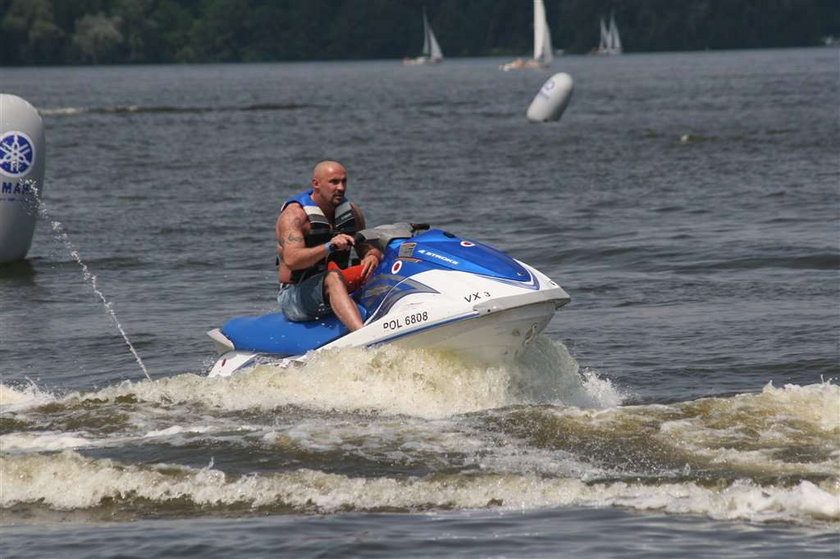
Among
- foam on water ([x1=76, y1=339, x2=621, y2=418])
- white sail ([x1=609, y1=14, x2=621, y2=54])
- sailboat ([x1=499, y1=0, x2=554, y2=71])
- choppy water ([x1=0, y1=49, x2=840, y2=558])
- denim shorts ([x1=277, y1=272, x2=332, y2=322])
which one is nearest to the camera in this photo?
choppy water ([x1=0, y1=49, x2=840, y2=558])

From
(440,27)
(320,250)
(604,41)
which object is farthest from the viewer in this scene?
(440,27)

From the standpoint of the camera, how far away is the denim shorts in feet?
32.9

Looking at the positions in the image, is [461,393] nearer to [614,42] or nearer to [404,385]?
[404,385]

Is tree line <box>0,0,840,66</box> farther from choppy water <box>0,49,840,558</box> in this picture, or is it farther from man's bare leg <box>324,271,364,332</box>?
man's bare leg <box>324,271,364,332</box>

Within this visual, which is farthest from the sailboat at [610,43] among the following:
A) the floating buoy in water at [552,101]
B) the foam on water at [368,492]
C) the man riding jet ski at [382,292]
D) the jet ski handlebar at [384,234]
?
the foam on water at [368,492]

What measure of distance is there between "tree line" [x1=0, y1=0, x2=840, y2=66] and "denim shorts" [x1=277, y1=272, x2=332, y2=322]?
130362 millimetres

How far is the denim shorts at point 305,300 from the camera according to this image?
32.9 feet

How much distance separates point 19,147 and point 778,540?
1171 centimetres

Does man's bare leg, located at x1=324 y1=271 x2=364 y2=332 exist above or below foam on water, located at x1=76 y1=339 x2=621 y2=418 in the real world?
above

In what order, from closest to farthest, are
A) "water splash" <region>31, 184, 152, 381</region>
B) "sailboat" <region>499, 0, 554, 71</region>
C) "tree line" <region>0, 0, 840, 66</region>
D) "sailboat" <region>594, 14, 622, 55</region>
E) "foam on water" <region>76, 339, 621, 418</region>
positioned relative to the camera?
1. "foam on water" <region>76, 339, 621, 418</region>
2. "water splash" <region>31, 184, 152, 381</region>
3. "sailboat" <region>499, 0, 554, 71</region>
4. "sailboat" <region>594, 14, 622, 55</region>
5. "tree line" <region>0, 0, 840, 66</region>

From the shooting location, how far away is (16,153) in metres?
17.0

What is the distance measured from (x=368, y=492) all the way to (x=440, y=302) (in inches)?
63.7

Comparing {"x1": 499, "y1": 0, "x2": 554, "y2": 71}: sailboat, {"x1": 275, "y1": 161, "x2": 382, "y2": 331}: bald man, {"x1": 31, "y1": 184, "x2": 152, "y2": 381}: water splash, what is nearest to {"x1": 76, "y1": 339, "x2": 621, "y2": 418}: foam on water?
{"x1": 275, "y1": 161, "x2": 382, "y2": 331}: bald man

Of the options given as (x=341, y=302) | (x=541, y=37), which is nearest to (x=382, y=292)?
(x=341, y=302)
